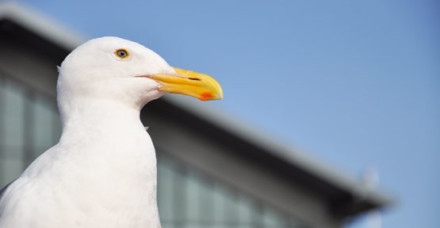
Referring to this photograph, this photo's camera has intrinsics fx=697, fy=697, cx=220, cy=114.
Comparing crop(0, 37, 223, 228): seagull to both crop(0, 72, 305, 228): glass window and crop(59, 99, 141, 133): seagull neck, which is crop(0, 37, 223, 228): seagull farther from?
crop(0, 72, 305, 228): glass window

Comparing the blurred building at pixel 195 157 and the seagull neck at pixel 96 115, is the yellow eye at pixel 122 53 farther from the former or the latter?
the blurred building at pixel 195 157

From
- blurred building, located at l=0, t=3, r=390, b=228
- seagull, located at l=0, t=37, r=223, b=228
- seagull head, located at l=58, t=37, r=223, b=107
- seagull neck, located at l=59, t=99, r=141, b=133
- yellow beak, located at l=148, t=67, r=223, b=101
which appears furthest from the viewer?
blurred building, located at l=0, t=3, r=390, b=228

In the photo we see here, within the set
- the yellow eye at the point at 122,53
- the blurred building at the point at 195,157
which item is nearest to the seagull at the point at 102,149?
the yellow eye at the point at 122,53

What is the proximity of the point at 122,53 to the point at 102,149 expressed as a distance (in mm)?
616

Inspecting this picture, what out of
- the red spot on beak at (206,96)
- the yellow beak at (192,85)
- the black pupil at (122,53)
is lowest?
the red spot on beak at (206,96)

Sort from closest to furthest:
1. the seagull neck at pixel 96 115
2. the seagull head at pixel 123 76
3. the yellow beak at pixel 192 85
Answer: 1. the seagull neck at pixel 96 115
2. the seagull head at pixel 123 76
3. the yellow beak at pixel 192 85

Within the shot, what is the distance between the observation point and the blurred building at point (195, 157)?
856 inches

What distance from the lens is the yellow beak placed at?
3766 millimetres

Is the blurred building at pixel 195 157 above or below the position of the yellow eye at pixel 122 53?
above

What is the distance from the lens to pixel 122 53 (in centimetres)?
379

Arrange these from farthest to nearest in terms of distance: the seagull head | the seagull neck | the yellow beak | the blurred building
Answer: the blurred building
the yellow beak
the seagull head
the seagull neck

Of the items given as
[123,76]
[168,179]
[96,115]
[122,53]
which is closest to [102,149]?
[96,115]

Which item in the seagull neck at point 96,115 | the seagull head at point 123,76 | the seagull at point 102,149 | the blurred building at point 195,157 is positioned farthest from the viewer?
the blurred building at point 195,157

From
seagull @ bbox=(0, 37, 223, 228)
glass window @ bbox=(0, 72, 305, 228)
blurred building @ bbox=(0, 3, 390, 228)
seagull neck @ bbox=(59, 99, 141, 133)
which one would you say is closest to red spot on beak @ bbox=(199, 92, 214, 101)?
seagull @ bbox=(0, 37, 223, 228)
